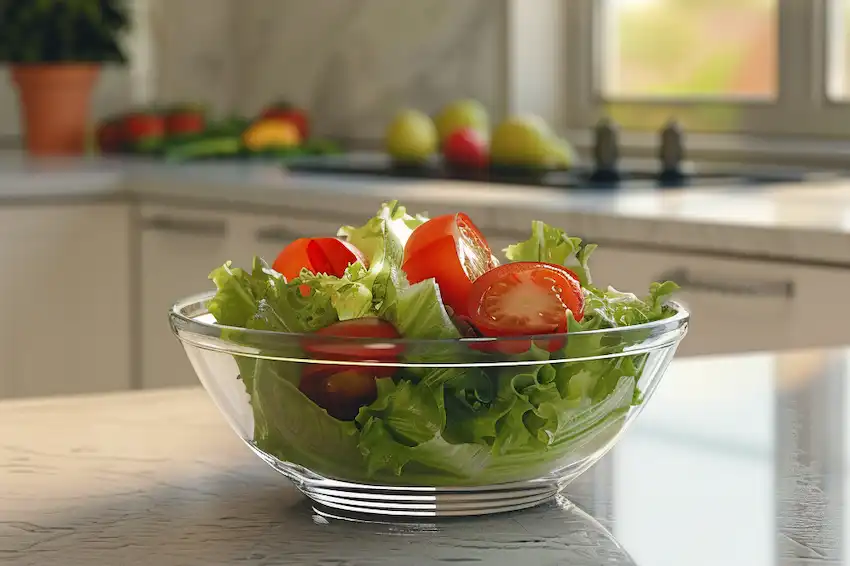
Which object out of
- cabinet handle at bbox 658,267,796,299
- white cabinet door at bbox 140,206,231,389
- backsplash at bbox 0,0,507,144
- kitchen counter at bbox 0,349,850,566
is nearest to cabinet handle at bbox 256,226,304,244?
white cabinet door at bbox 140,206,231,389

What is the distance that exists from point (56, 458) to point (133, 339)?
2.18m

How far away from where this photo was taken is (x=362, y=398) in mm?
594

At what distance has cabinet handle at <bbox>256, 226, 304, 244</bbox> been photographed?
2.46 metres

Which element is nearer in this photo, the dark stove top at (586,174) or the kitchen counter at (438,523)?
the kitchen counter at (438,523)

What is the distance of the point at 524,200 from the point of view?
215 centimetres

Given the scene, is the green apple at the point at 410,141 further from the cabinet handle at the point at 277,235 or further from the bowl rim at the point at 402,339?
the bowl rim at the point at 402,339

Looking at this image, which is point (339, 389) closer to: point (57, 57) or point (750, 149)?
point (750, 149)

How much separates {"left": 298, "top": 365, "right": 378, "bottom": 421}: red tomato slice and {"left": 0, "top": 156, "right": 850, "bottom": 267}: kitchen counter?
115 cm

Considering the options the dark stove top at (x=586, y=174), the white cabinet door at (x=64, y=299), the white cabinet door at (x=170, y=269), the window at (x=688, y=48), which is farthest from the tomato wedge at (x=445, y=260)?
the window at (x=688, y=48)

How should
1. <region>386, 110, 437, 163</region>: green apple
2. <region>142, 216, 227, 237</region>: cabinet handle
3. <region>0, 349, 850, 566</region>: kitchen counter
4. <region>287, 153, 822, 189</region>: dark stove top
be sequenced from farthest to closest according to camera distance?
<region>386, 110, 437, 163</region>: green apple → <region>142, 216, 227, 237</region>: cabinet handle → <region>287, 153, 822, 189</region>: dark stove top → <region>0, 349, 850, 566</region>: kitchen counter

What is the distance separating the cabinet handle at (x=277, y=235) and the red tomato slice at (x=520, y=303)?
1.84m

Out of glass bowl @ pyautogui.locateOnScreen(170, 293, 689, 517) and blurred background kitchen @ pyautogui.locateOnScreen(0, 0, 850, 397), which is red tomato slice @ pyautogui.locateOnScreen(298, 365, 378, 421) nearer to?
glass bowl @ pyautogui.locateOnScreen(170, 293, 689, 517)

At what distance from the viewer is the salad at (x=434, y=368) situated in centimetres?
58

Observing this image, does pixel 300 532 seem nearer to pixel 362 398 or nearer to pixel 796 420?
pixel 362 398
